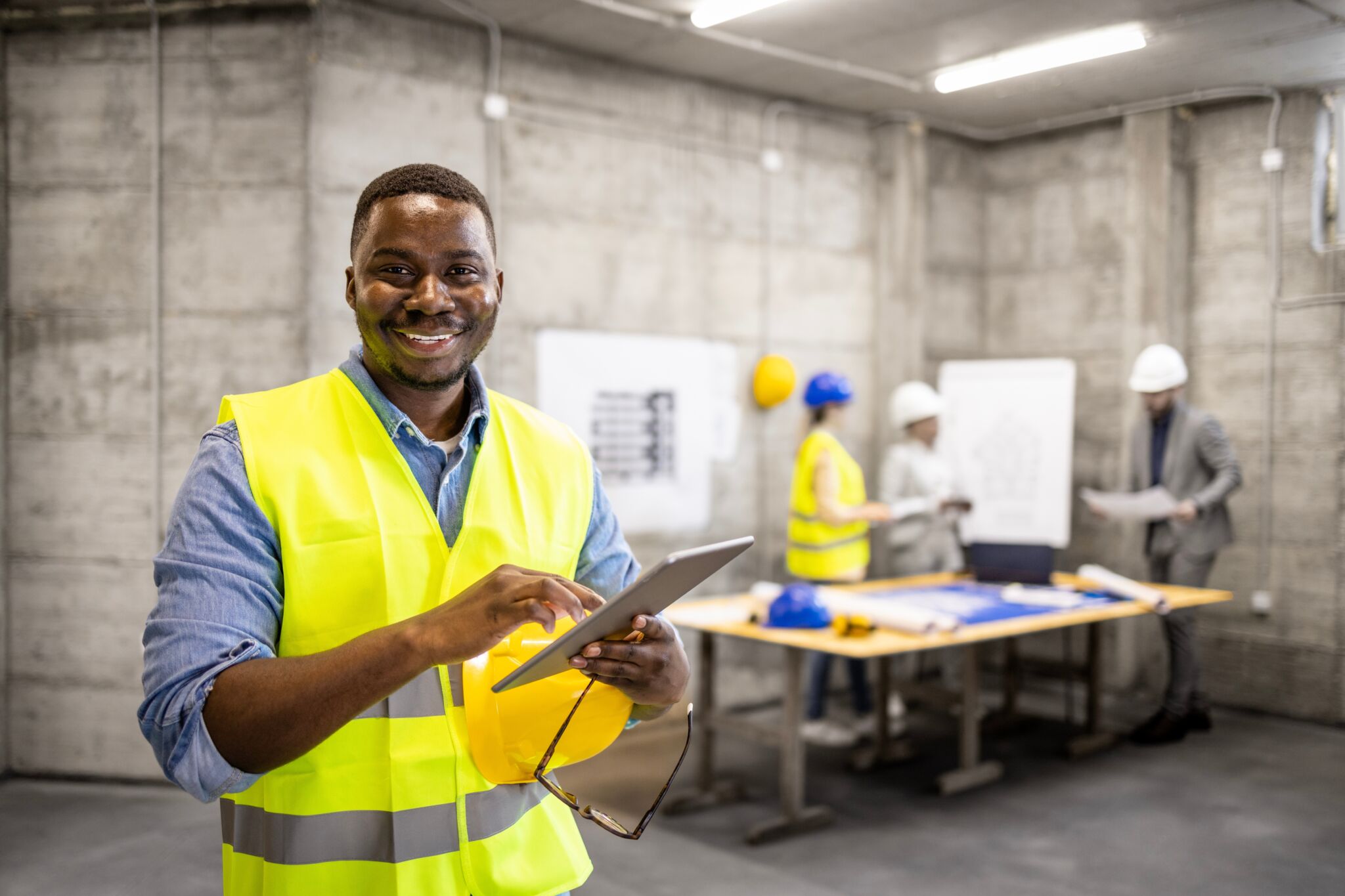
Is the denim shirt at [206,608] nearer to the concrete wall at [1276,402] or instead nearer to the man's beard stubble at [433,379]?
the man's beard stubble at [433,379]

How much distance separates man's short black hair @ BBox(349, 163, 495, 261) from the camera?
133 centimetres

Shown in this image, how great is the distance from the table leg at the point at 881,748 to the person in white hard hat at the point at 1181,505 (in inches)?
55.2

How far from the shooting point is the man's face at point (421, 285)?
1312 mm

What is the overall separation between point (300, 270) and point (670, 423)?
2094mm

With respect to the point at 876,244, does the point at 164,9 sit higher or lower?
higher

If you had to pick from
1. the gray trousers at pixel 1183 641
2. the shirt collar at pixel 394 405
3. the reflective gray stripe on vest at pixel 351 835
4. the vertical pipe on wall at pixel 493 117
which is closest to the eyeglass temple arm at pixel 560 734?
the reflective gray stripe on vest at pixel 351 835

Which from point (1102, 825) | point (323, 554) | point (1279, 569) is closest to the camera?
point (323, 554)

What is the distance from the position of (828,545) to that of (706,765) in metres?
1.36

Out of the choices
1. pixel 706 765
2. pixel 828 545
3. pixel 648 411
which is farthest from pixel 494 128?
pixel 706 765

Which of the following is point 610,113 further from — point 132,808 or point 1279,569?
point 1279,569

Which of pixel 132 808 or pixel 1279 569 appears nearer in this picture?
pixel 132 808

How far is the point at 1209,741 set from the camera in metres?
5.57

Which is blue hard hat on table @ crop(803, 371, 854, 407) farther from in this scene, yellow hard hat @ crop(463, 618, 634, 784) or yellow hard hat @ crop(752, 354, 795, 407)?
yellow hard hat @ crop(463, 618, 634, 784)

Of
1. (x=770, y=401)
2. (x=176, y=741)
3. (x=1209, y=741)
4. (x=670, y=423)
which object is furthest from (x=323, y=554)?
(x=1209, y=741)
